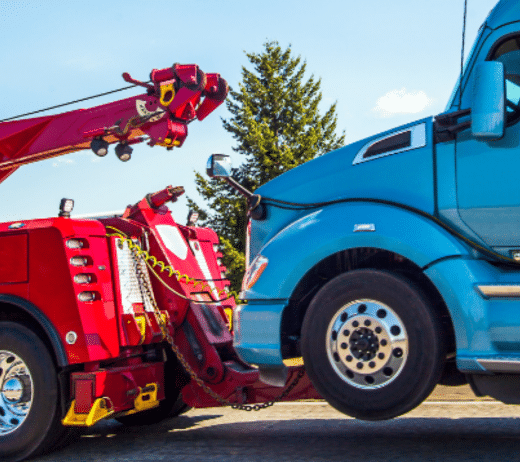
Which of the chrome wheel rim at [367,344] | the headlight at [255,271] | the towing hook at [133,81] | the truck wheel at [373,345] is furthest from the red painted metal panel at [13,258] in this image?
the chrome wheel rim at [367,344]

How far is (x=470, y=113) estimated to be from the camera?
3.83m

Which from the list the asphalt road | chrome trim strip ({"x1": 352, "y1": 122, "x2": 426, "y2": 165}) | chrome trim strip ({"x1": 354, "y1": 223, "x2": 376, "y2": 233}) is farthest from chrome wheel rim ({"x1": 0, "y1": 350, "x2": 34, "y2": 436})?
chrome trim strip ({"x1": 352, "y1": 122, "x2": 426, "y2": 165})

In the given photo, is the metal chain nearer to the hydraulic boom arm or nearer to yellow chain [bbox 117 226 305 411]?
yellow chain [bbox 117 226 305 411]

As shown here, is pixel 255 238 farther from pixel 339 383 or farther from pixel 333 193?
pixel 339 383

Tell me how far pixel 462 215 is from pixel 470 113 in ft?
1.86

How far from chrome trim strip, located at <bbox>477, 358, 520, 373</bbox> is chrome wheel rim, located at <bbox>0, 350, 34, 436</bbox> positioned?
135 inches

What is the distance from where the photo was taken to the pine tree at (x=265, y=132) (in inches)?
984

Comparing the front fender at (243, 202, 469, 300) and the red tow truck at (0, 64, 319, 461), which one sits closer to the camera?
the front fender at (243, 202, 469, 300)

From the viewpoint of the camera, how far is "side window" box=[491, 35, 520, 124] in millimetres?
3863

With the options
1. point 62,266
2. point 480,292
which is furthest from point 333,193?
point 62,266

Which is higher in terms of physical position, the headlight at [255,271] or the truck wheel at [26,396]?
the headlight at [255,271]

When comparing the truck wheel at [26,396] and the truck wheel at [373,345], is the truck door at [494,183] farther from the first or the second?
the truck wheel at [26,396]

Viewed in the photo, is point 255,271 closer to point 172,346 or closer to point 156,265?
point 172,346

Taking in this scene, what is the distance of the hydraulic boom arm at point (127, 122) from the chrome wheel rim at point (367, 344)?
11.4ft
